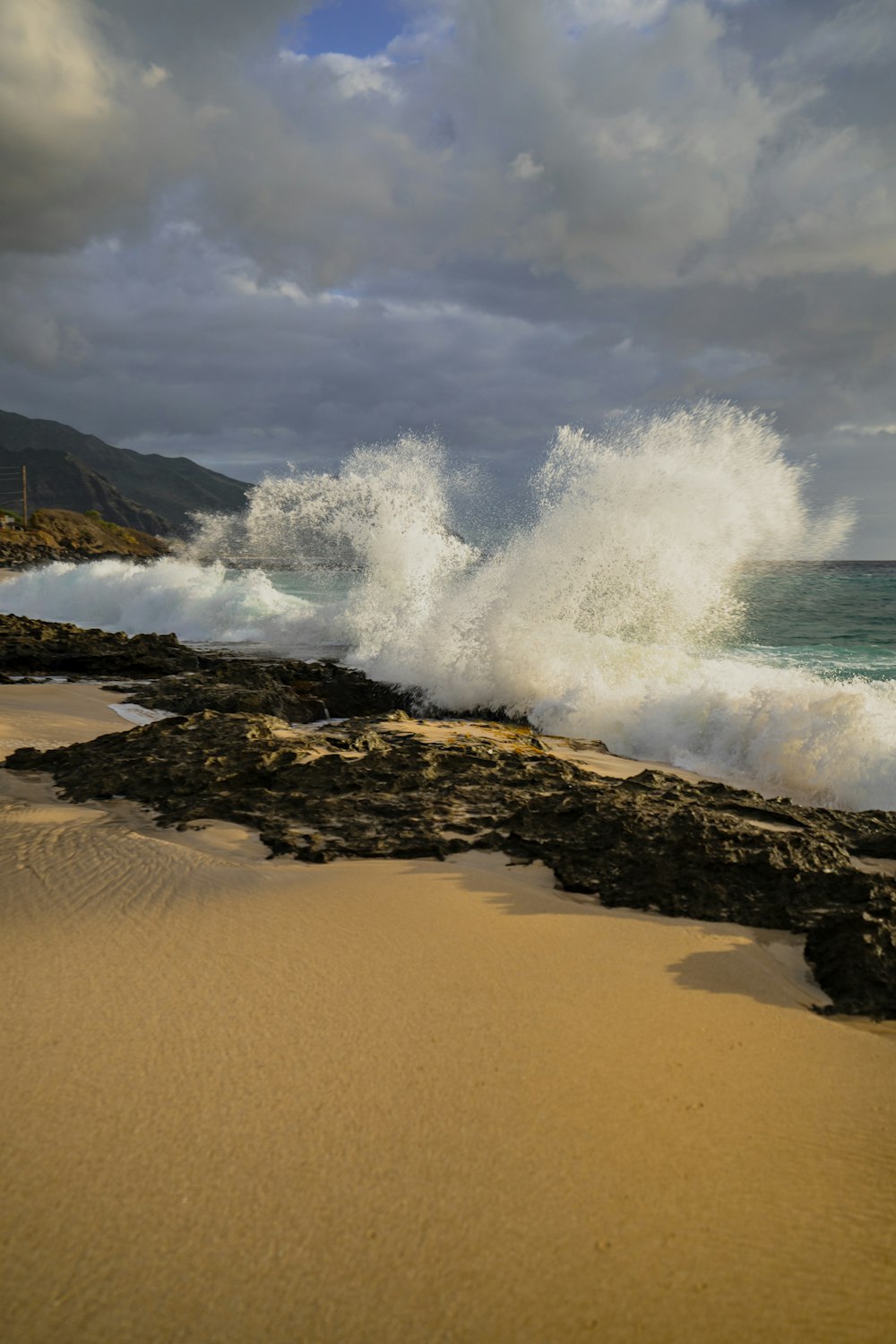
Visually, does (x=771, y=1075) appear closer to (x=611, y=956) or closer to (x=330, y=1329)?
(x=611, y=956)

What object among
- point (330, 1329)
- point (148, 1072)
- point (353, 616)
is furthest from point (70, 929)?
point (353, 616)

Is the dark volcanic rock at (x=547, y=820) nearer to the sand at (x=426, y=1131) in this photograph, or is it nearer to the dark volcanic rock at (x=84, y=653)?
the sand at (x=426, y=1131)

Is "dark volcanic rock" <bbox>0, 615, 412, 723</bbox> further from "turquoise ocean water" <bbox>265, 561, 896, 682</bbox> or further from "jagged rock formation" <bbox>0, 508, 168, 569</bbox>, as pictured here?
"jagged rock formation" <bbox>0, 508, 168, 569</bbox>

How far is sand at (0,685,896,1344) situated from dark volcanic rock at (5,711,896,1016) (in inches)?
11.8

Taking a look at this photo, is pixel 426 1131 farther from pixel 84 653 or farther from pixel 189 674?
pixel 84 653

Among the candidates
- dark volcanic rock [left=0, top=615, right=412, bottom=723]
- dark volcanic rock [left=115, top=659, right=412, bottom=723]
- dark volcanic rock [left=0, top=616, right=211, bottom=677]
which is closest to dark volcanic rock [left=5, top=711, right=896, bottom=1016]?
dark volcanic rock [left=115, top=659, right=412, bottom=723]

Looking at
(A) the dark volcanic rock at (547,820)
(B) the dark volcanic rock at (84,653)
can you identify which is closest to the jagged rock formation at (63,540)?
(B) the dark volcanic rock at (84,653)

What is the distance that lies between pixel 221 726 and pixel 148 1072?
4.20 m

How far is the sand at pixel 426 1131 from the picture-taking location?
5.04 feet

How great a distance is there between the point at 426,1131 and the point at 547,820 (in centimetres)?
244

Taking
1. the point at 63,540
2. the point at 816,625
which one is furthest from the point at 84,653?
the point at 63,540

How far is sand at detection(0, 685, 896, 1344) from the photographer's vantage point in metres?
1.54

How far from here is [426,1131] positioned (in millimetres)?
1952

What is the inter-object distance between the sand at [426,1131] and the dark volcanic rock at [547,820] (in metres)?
0.30
